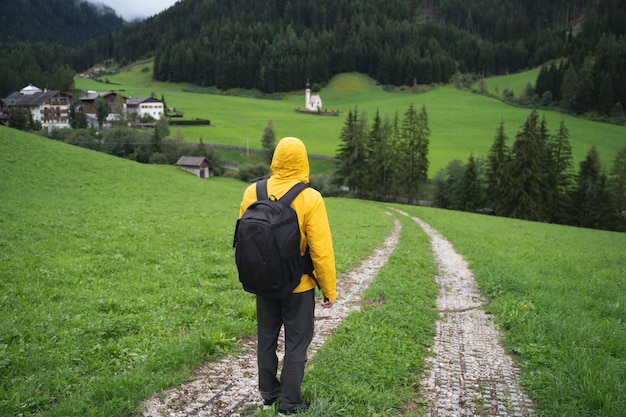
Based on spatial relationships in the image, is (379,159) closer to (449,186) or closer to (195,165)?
(449,186)

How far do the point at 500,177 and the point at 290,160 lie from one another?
59.9 metres

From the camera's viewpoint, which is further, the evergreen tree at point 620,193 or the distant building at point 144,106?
the distant building at point 144,106

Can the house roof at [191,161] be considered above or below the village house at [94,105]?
below

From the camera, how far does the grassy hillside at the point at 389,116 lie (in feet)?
318

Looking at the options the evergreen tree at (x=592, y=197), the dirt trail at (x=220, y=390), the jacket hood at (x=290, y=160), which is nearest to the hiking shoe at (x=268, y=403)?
the dirt trail at (x=220, y=390)

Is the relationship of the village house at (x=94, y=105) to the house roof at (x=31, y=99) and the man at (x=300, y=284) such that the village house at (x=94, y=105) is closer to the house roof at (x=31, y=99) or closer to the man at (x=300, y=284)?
the house roof at (x=31, y=99)

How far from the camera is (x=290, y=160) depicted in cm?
527

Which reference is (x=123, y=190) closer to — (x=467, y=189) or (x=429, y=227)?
(x=429, y=227)

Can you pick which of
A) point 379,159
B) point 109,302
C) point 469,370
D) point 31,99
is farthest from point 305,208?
point 31,99

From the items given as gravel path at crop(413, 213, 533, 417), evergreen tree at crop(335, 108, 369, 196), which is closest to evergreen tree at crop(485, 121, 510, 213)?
evergreen tree at crop(335, 108, 369, 196)

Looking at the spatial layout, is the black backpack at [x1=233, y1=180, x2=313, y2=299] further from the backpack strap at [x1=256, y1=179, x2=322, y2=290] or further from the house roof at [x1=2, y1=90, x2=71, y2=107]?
the house roof at [x1=2, y1=90, x2=71, y2=107]

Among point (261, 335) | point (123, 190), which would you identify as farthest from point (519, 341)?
point (123, 190)

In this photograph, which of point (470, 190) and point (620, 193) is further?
point (470, 190)

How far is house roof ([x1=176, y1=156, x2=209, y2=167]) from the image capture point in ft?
239
